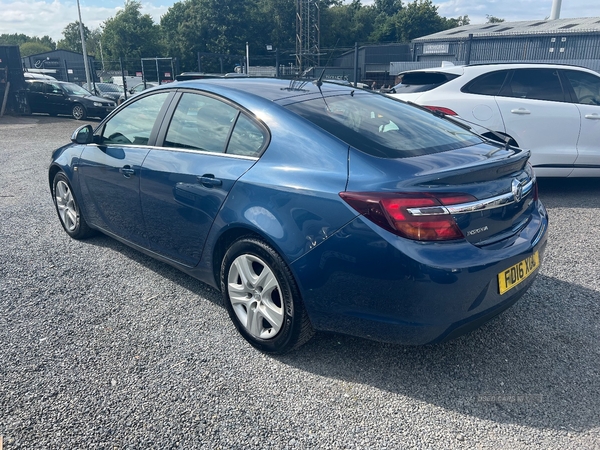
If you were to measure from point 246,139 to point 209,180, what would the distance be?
0.33 m

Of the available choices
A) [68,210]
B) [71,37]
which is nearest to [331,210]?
[68,210]

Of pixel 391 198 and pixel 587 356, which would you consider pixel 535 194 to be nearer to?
pixel 587 356

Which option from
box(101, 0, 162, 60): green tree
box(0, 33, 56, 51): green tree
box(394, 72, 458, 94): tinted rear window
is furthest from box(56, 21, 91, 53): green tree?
box(394, 72, 458, 94): tinted rear window

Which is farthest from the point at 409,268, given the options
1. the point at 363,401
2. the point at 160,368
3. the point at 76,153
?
the point at 76,153

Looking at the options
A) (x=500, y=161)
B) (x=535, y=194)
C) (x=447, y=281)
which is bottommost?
(x=447, y=281)

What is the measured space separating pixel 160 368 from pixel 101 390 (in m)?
0.32

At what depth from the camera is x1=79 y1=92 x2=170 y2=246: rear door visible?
3.57 metres

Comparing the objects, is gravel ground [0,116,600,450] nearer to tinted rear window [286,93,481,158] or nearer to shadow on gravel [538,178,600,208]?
tinted rear window [286,93,481,158]

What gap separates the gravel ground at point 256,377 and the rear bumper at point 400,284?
36 centimetres

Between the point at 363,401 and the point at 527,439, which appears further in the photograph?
the point at 363,401

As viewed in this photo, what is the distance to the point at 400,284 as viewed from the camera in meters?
2.25

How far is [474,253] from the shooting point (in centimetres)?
230

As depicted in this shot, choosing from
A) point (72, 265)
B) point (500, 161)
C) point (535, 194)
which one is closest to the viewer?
point (500, 161)

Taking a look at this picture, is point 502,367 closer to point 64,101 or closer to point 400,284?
point 400,284
